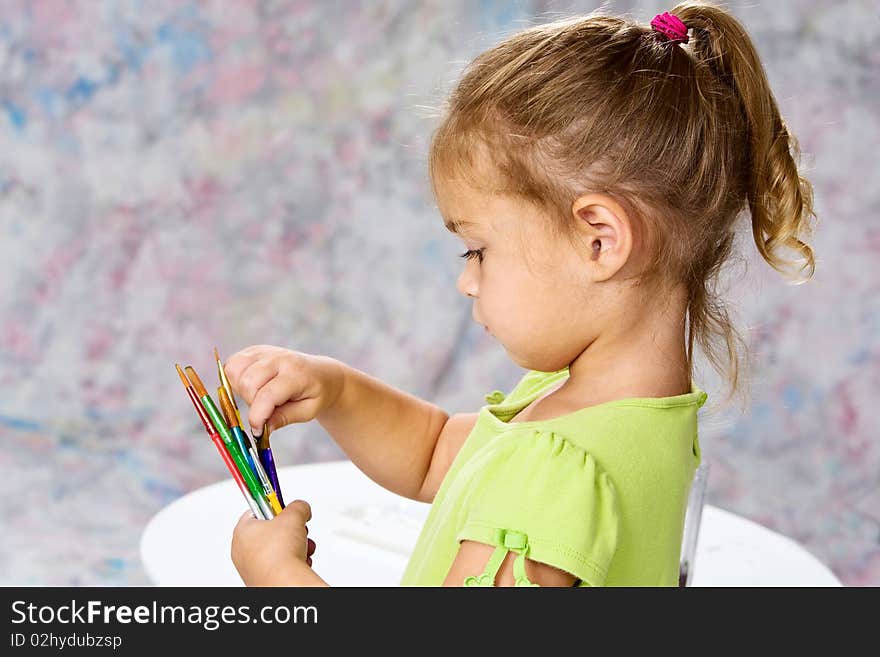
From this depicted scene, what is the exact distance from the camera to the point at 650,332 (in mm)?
844

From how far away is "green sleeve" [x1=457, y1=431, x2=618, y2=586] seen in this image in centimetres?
72

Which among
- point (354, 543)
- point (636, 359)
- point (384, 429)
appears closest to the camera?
point (636, 359)

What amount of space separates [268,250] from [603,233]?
1.48 meters

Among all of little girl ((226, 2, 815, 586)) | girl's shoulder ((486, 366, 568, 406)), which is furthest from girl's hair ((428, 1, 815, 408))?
girl's shoulder ((486, 366, 568, 406))

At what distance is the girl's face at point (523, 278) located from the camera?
32.4 inches

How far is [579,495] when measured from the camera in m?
0.74

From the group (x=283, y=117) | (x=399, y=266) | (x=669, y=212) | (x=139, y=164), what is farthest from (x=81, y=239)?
(x=669, y=212)

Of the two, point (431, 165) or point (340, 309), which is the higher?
point (340, 309)

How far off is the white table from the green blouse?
31cm

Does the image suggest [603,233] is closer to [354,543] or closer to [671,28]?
[671,28]

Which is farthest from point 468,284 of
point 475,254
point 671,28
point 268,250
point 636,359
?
point 268,250

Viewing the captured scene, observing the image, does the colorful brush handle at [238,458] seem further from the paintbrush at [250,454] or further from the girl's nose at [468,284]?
the girl's nose at [468,284]

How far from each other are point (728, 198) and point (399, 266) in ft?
4.68

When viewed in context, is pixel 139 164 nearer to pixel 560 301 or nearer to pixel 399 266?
pixel 399 266
